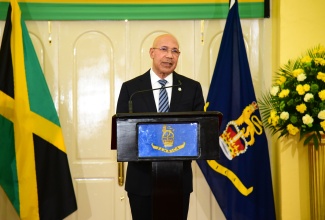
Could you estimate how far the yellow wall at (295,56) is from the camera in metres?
3.31

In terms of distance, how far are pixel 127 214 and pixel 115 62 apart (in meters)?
1.19

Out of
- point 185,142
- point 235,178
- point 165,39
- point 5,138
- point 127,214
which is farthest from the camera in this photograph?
point 127,214

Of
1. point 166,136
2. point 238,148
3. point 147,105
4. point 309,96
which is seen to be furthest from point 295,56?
point 166,136

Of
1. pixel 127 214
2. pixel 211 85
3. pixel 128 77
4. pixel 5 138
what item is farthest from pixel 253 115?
pixel 5 138

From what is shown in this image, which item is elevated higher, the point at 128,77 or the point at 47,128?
the point at 128,77

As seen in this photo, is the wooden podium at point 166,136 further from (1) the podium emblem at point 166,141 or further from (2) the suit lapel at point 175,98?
(2) the suit lapel at point 175,98

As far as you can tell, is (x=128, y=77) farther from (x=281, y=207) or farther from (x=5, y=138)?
(x=281, y=207)

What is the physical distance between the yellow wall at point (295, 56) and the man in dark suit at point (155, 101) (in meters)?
1.26

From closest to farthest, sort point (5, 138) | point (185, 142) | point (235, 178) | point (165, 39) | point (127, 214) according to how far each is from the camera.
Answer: point (185, 142)
point (165, 39)
point (5, 138)
point (235, 178)
point (127, 214)

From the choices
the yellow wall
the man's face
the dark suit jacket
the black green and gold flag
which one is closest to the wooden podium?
the dark suit jacket

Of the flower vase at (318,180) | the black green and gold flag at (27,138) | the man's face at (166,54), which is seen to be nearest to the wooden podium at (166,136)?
the man's face at (166,54)

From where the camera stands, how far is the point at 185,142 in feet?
6.04

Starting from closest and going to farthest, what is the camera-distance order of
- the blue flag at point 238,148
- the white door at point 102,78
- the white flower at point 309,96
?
the white flower at point 309,96, the blue flag at point 238,148, the white door at point 102,78

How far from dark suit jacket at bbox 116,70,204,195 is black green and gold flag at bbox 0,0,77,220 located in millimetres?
1038
